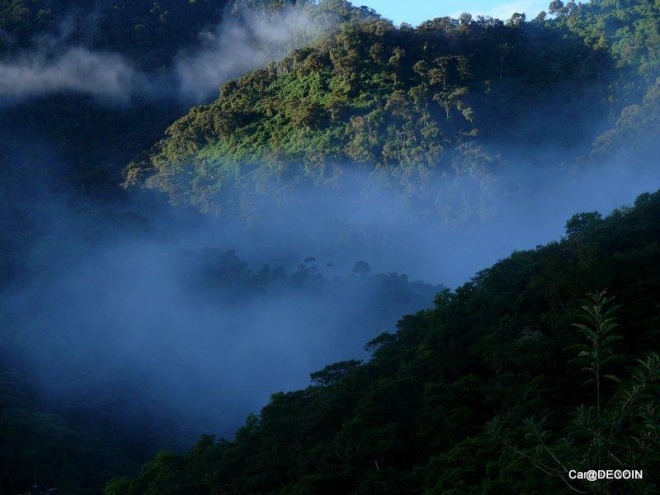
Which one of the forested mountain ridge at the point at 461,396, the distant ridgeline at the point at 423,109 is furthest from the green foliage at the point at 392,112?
the forested mountain ridge at the point at 461,396

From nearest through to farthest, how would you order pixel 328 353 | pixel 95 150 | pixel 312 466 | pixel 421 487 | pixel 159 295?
pixel 421 487
pixel 312 466
pixel 328 353
pixel 159 295
pixel 95 150

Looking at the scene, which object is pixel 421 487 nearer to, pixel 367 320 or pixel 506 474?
pixel 506 474

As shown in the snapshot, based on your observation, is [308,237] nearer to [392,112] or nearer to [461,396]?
[392,112]

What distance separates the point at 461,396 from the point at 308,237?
1455 inches

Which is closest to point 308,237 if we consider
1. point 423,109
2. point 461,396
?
point 423,109

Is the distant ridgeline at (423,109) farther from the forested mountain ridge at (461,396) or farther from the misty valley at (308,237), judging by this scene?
the forested mountain ridge at (461,396)

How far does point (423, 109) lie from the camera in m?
56.7

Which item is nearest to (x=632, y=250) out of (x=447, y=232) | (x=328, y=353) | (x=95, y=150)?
(x=328, y=353)

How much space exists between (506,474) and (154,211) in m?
50.2

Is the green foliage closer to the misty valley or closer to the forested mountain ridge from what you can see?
the misty valley

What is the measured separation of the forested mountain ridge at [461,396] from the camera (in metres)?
14.0

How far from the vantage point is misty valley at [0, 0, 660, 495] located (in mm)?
17688

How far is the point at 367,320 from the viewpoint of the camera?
44750 millimetres

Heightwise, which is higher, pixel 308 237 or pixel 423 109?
pixel 423 109
